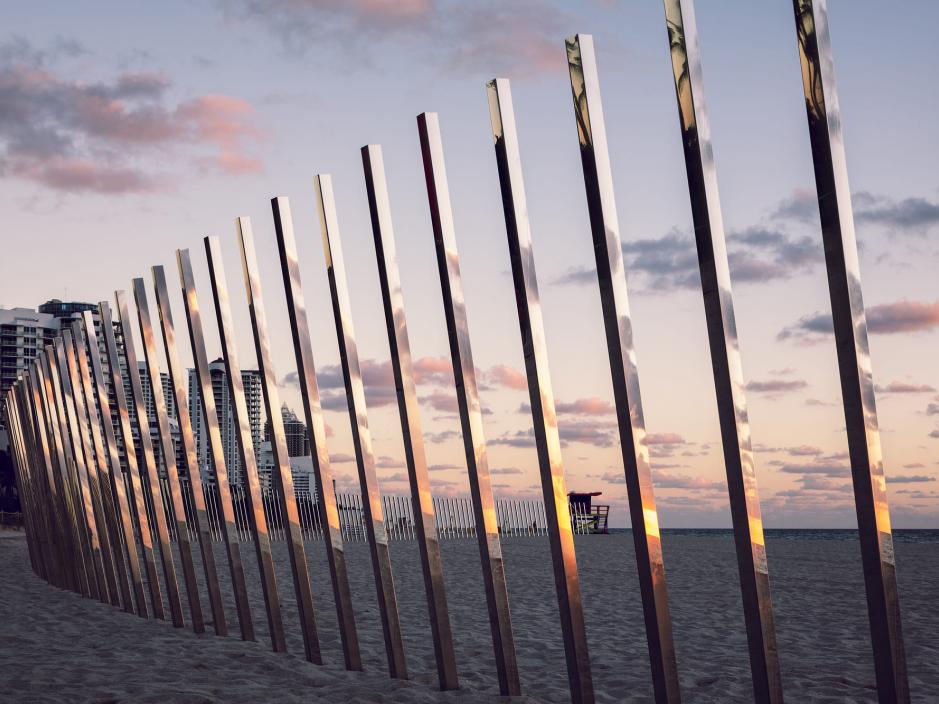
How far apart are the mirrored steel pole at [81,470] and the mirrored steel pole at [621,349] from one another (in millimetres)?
7850

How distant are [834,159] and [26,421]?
13596mm

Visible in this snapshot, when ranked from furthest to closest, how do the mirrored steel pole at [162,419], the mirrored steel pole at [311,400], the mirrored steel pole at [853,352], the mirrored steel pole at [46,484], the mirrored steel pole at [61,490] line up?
the mirrored steel pole at [46,484] < the mirrored steel pole at [61,490] < the mirrored steel pole at [162,419] < the mirrored steel pole at [311,400] < the mirrored steel pole at [853,352]

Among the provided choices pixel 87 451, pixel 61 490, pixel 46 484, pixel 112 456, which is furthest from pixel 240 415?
pixel 46 484

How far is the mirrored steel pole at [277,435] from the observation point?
6.39 m

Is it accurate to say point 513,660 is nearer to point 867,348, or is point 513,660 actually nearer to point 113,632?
point 867,348

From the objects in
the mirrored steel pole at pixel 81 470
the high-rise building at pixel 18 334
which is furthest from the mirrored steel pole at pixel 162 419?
the high-rise building at pixel 18 334

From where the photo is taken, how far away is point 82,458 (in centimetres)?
1063

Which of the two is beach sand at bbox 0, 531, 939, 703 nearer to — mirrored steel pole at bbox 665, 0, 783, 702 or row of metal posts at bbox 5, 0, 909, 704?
row of metal posts at bbox 5, 0, 909, 704

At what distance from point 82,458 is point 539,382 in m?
7.77

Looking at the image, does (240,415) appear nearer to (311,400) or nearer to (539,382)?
(311,400)

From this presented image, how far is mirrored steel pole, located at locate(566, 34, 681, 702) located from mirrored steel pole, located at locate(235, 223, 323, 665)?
2.92 m

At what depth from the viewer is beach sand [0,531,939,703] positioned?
539 centimetres

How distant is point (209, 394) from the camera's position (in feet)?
25.7

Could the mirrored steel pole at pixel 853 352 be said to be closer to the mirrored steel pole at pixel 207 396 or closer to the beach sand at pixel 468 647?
the beach sand at pixel 468 647
